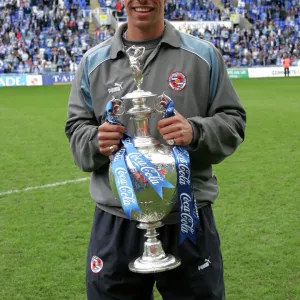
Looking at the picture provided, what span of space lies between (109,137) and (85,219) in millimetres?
4049

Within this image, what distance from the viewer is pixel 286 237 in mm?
5312

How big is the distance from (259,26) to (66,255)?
34038 mm

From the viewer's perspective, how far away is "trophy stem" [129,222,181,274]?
2084mm

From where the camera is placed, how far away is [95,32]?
34094 millimetres

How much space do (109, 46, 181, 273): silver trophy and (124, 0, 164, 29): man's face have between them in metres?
0.20

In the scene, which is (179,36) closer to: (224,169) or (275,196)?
(275,196)

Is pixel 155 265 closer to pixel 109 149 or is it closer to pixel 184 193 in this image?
pixel 184 193

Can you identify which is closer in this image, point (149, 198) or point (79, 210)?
point (149, 198)

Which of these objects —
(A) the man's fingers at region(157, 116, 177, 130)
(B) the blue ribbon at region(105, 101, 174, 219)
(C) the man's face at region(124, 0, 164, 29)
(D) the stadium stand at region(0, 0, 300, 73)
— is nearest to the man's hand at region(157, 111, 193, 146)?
(A) the man's fingers at region(157, 116, 177, 130)

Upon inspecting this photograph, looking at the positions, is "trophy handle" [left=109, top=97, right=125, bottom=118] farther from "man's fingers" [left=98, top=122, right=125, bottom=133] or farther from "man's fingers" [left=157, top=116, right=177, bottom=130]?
"man's fingers" [left=157, top=116, right=177, bottom=130]

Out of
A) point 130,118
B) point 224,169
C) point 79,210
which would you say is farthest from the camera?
point 224,169

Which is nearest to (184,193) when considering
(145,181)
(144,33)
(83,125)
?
(145,181)

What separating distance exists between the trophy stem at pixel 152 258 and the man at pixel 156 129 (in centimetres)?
18

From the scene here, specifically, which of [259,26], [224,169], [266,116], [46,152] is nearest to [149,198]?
[224,169]
